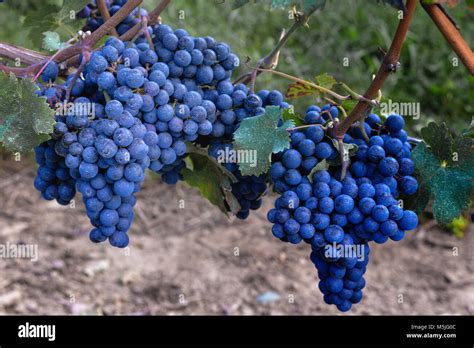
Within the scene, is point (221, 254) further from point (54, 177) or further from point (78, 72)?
point (78, 72)

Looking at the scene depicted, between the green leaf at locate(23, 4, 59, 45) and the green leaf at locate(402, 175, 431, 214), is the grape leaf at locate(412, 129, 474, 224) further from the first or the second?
the green leaf at locate(23, 4, 59, 45)

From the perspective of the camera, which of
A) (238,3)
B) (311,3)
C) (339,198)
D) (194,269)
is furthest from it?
A: (194,269)

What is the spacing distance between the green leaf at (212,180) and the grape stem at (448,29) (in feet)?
1.33

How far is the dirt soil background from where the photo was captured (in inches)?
89.8

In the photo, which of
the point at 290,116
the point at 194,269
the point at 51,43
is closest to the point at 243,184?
the point at 290,116

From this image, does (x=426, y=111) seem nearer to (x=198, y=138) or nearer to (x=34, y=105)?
(x=198, y=138)

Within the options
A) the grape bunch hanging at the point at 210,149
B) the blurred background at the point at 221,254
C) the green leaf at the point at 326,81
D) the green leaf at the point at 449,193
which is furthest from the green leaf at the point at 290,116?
the blurred background at the point at 221,254

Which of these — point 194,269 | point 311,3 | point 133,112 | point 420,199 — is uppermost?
point 311,3

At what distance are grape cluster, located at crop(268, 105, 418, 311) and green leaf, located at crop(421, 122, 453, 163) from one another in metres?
0.04

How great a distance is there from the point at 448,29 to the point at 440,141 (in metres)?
Result: 0.20

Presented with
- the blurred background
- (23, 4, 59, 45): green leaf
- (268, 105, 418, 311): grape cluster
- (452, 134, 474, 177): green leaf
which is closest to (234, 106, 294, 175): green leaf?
(268, 105, 418, 311): grape cluster

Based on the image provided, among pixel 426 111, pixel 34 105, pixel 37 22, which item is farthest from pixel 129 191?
pixel 426 111

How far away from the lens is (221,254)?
2.54 metres
